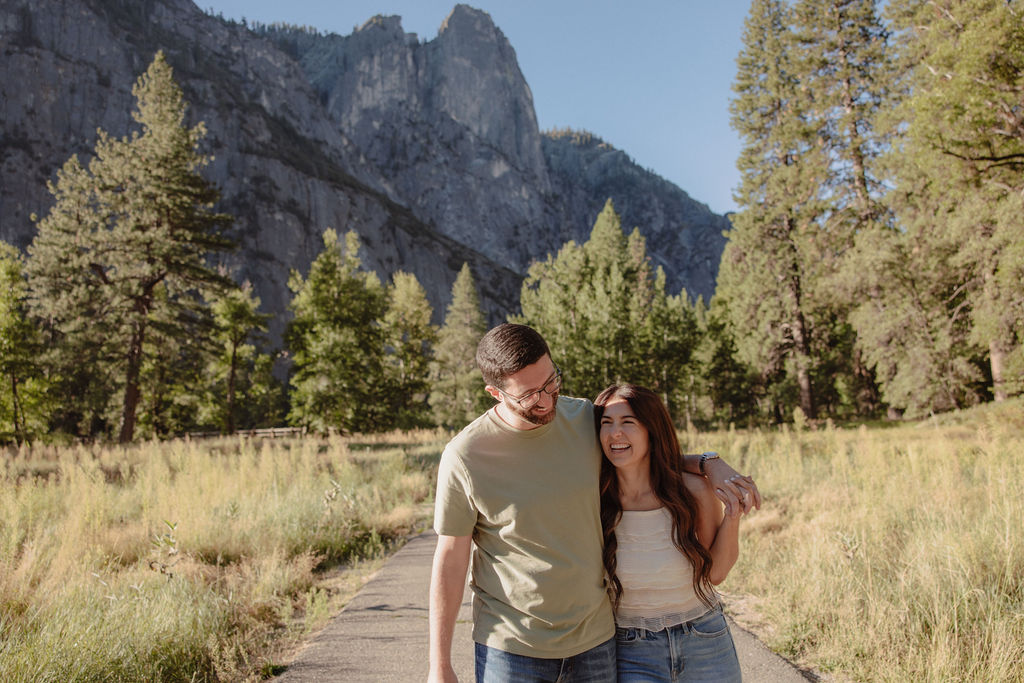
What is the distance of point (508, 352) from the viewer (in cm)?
192

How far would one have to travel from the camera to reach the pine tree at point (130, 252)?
20281mm

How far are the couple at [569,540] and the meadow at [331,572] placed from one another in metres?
1.91

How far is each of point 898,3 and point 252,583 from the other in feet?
88.4

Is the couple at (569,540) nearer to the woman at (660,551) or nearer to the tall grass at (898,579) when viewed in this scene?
the woman at (660,551)

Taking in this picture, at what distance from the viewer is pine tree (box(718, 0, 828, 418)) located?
2477cm

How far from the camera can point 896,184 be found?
2017cm

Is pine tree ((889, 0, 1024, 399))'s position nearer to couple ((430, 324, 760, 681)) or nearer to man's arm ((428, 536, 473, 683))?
couple ((430, 324, 760, 681))

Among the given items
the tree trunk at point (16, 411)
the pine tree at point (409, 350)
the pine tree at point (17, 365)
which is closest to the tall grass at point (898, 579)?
the pine tree at point (17, 365)

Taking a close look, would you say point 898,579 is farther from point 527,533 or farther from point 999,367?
point 999,367

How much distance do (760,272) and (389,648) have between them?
88.7ft

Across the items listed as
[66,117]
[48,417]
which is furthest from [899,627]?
[66,117]

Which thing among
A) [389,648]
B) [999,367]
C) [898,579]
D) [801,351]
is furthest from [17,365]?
[999,367]

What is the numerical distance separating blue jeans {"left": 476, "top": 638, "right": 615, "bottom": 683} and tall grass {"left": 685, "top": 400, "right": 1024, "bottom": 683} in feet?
6.98

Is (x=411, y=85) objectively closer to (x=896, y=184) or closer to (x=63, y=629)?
(x=896, y=184)
